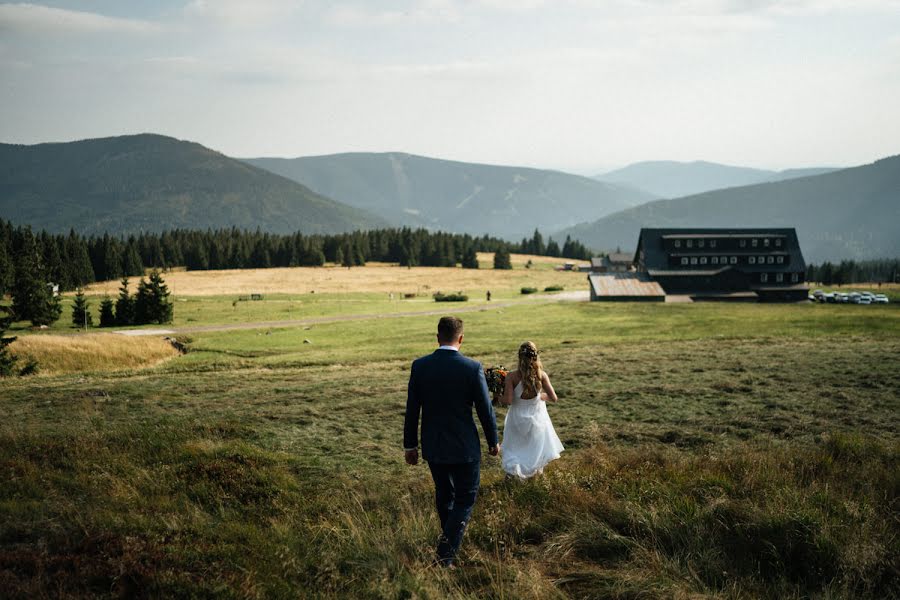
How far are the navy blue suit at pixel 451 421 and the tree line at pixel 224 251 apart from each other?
130 metres

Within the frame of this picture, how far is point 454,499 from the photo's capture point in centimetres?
678

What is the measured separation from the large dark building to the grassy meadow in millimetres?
74648

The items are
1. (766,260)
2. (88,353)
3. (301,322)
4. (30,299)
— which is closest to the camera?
(88,353)

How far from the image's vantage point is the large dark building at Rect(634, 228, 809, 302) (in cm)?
8969

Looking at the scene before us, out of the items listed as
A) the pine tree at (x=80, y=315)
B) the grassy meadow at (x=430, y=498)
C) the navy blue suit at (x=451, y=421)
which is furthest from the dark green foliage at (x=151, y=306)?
the navy blue suit at (x=451, y=421)

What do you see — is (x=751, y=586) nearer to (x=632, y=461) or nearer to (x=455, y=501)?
(x=455, y=501)

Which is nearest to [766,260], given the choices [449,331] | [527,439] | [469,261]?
[469,261]

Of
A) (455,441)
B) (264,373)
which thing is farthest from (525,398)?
(264,373)

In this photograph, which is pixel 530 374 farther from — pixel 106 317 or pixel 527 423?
pixel 106 317

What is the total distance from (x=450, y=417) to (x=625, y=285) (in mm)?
84694

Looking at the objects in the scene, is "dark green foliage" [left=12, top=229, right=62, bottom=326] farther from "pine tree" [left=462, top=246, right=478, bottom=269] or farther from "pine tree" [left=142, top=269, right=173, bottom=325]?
"pine tree" [left=462, top=246, right=478, bottom=269]

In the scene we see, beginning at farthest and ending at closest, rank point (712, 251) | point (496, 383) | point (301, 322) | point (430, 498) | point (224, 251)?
point (224, 251) → point (712, 251) → point (301, 322) → point (496, 383) → point (430, 498)

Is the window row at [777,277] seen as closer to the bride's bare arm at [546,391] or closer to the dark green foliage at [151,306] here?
the dark green foliage at [151,306]

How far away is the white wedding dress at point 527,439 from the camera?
366 inches
